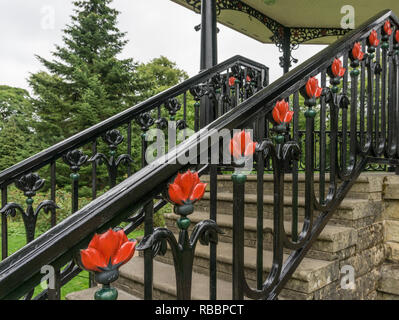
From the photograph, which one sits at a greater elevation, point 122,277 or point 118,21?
point 118,21

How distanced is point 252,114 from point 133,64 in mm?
8791

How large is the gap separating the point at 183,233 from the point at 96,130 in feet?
4.17

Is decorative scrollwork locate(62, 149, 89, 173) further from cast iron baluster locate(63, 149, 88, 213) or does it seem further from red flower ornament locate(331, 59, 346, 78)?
red flower ornament locate(331, 59, 346, 78)

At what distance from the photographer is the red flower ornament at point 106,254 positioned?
22.9 inches

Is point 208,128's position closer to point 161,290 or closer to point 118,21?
point 161,290

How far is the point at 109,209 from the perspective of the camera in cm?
64

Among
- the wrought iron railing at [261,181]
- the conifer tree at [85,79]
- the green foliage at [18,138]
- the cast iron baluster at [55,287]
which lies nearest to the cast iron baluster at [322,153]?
the wrought iron railing at [261,181]

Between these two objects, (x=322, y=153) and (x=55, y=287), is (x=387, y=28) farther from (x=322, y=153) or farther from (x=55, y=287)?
(x=55, y=287)

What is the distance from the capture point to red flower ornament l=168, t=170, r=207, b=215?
765mm

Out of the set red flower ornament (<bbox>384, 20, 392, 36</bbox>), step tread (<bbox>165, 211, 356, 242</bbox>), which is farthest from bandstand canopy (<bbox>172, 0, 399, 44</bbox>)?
step tread (<bbox>165, 211, 356, 242</bbox>)

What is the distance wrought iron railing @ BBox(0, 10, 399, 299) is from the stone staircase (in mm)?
126

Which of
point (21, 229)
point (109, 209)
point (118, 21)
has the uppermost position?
point (118, 21)

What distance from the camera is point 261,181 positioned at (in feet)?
3.58
